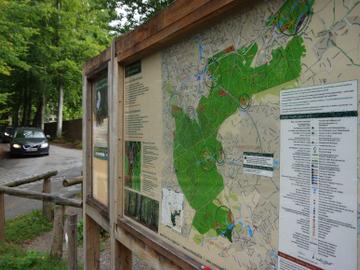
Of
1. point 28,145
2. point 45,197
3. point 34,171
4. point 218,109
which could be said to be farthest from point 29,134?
point 218,109

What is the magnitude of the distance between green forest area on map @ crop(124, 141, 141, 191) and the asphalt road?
6132 mm

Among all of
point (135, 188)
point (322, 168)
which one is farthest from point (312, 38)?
point (135, 188)

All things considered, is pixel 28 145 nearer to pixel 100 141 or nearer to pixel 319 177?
pixel 100 141

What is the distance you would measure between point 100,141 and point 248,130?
1.98 m

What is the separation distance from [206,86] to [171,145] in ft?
1.47

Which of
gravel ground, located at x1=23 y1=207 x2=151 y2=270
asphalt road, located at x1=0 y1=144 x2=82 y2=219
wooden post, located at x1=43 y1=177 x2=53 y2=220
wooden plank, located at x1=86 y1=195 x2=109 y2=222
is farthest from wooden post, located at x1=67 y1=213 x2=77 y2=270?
asphalt road, located at x1=0 y1=144 x2=82 y2=219

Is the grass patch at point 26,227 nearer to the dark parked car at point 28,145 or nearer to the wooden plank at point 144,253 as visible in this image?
the wooden plank at point 144,253

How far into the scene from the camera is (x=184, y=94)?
2.01 meters

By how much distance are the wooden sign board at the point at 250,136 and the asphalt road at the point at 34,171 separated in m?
6.70

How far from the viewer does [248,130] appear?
A: 156cm

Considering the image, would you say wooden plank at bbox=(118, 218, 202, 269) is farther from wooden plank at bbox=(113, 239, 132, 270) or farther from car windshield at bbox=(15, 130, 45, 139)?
car windshield at bbox=(15, 130, 45, 139)

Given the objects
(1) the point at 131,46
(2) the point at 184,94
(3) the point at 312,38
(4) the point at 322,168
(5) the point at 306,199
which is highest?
(1) the point at 131,46

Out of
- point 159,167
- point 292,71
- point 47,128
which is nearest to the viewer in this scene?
point 292,71

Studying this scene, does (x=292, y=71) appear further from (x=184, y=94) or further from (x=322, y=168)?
(x=184, y=94)
